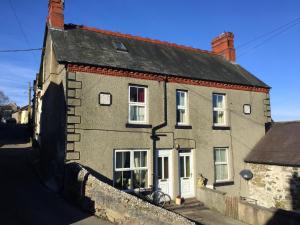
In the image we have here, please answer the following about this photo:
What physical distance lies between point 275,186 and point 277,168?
929 millimetres

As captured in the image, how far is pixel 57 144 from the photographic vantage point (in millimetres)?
14523

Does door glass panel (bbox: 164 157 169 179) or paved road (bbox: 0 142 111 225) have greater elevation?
door glass panel (bbox: 164 157 169 179)

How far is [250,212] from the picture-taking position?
13.0 m

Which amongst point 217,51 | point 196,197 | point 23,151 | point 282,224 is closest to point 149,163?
point 196,197

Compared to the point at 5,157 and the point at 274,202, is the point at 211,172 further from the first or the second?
the point at 5,157

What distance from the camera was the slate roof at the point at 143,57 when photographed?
14.4 meters

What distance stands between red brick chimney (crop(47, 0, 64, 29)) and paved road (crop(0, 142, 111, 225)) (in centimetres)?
752

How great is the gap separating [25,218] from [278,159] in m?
12.0

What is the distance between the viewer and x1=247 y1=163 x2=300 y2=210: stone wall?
15523mm

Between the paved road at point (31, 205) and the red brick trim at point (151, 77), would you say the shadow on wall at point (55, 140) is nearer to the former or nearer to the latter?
the paved road at point (31, 205)

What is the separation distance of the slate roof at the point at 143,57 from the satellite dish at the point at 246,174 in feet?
15.9

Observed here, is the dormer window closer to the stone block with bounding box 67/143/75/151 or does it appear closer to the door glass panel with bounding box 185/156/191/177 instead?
the stone block with bounding box 67/143/75/151

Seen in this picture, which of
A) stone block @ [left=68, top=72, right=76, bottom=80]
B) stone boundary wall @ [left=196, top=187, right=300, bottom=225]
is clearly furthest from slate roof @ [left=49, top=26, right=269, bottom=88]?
stone boundary wall @ [left=196, top=187, right=300, bottom=225]

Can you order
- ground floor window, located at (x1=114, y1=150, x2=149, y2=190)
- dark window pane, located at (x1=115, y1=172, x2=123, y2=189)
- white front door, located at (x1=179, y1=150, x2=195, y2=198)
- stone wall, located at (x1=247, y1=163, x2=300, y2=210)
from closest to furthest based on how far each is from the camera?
dark window pane, located at (x1=115, y1=172, x2=123, y2=189)
ground floor window, located at (x1=114, y1=150, x2=149, y2=190)
stone wall, located at (x1=247, y1=163, x2=300, y2=210)
white front door, located at (x1=179, y1=150, x2=195, y2=198)
